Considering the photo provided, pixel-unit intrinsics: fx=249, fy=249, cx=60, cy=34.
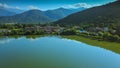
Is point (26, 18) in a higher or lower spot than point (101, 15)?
lower

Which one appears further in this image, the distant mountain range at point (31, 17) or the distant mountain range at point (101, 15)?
the distant mountain range at point (31, 17)

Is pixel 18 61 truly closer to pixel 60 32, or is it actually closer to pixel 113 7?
pixel 60 32

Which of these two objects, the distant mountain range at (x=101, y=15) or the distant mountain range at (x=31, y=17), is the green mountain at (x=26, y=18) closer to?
the distant mountain range at (x=31, y=17)

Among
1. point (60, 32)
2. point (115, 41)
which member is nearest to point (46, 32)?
point (60, 32)

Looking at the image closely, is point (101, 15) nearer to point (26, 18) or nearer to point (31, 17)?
point (26, 18)

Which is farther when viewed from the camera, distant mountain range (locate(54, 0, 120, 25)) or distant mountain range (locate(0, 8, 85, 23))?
distant mountain range (locate(0, 8, 85, 23))

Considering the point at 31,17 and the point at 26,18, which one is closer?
the point at 26,18

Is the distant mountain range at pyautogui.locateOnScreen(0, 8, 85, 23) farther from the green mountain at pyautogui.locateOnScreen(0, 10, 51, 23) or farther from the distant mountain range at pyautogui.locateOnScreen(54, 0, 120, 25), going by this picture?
the distant mountain range at pyautogui.locateOnScreen(54, 0, 120, 25)

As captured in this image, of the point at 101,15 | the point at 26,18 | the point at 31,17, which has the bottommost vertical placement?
the point at 26,18

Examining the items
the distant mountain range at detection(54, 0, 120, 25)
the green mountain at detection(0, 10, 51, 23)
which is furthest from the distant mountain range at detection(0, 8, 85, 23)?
the distant mountain range at detection(54, 0, 120, 25)

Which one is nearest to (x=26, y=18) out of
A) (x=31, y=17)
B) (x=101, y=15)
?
(x=31, y=17)

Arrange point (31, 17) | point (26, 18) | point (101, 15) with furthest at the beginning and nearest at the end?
point (31, 17), point (26, 18), point (101, 15)

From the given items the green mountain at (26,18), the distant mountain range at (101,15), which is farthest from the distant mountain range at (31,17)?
the distant mountain range at (101,15)

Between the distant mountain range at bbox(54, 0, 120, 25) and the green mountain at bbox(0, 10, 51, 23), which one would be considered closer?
the distant mountain range at bbox(54, 0, 120, 25)
